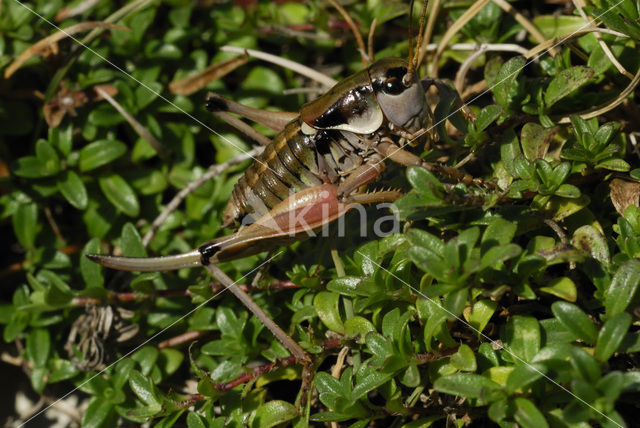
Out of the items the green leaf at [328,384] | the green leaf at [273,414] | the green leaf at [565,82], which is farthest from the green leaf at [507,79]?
the green leaf at [273,414]

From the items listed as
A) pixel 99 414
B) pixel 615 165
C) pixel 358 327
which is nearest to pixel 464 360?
pixel 358 327

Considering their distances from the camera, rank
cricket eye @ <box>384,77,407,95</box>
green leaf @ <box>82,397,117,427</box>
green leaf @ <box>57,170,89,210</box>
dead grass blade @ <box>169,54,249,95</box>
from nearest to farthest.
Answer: cricket eye @ <box>384,77,407,95</box>, green leaf @ <box>82,397,117,427</box>, green leaf @ <box>57,170,89,210</box>, dead grass blade @ <box>169,54,249,95</box>

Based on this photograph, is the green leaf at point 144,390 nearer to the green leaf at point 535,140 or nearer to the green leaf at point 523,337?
the green leaf at point 523,337

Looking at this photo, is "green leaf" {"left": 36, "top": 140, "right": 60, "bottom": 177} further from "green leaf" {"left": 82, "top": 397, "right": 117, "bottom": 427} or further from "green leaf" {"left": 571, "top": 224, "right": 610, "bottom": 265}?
"green leaf" {"left": 571, "top": 224, "right": 610, "bottom": 265}

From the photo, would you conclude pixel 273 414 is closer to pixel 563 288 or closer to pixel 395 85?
pixel 563 288

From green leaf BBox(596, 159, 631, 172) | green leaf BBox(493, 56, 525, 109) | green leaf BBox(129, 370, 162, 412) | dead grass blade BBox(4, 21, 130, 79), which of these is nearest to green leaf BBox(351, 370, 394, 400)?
green leaf BBox(129, 370, 162, 412)

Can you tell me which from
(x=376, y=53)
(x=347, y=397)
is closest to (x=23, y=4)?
(x=376, y=53)
